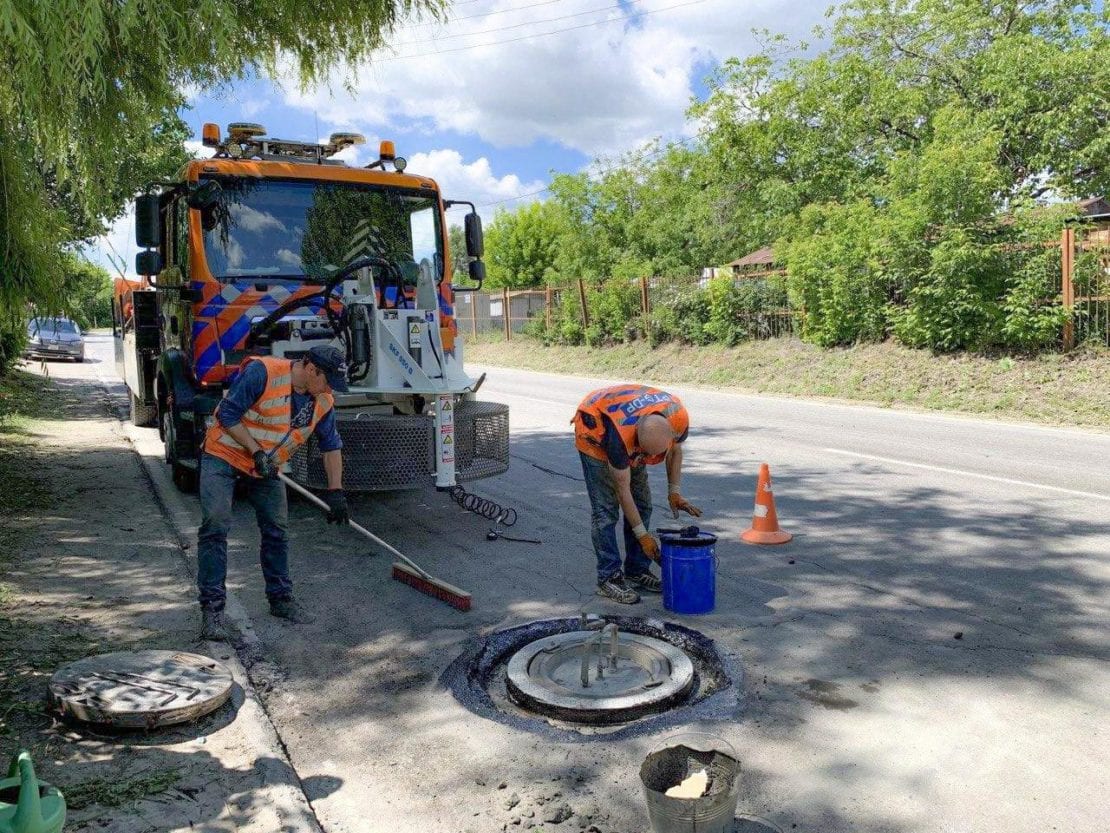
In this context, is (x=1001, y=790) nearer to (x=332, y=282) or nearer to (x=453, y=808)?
(x=453, y=808)

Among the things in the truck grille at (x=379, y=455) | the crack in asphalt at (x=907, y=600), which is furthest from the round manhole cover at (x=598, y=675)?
the truck grille at (x=379, y=455)

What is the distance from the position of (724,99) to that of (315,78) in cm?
2064

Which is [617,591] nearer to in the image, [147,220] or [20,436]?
[147,220]

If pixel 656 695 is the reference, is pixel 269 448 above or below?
above

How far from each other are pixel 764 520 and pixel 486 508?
2.26 metres

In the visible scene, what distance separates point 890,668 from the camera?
13.2ft

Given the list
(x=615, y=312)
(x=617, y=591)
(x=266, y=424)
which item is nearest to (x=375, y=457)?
(x=266, y=424)

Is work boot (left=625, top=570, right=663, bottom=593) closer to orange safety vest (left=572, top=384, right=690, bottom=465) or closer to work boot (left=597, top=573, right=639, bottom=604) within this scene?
work boot (left=597, top=573, right=639, bottom=604)

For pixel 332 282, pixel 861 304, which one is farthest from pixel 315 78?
pixel 861 304

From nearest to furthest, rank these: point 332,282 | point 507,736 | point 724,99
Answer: point 507,736, point 332,282, point 724,99

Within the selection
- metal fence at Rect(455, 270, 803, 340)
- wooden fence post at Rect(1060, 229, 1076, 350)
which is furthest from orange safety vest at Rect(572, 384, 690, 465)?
wooden fence post at Rect(1060, 229, 1076, 350)

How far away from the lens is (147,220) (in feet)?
22.7

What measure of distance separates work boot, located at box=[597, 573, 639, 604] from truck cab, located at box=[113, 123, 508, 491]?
1.69 m

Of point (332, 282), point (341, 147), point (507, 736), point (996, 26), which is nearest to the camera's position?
point (507, 736)
